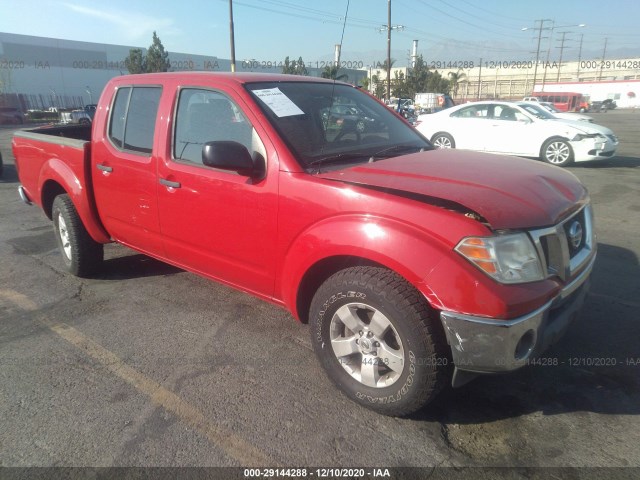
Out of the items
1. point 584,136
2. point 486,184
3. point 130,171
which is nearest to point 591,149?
point 584,136

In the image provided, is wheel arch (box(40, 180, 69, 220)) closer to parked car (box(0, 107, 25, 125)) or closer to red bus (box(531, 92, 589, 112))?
parked car (box(0, 107, 25, 125))

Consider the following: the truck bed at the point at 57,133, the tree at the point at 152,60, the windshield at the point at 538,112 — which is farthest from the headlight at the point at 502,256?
the tree at the point at 152,60

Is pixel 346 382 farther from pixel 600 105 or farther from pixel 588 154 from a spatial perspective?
pixel 600 105

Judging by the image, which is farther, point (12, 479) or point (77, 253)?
point (77, 253)

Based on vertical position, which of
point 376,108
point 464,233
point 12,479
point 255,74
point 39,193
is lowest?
point 12,479

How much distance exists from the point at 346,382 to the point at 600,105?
71.3 meters

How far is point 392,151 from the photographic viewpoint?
330cm

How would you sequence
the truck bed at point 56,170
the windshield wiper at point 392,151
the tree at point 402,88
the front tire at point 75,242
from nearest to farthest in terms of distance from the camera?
the windshield wiper at point 392,151 < the truck bed at point 56,170 < the front tire at point 75,242 < the tree at point 402,88

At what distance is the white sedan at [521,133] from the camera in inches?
440

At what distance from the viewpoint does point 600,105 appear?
6078cm

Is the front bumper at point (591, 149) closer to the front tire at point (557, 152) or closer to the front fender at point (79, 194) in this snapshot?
the front tire at point (557, 152)

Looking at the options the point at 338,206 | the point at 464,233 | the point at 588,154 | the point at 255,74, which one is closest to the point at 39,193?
the point at 255,74

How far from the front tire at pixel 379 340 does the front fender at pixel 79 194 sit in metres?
2.63

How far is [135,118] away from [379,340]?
9.09ft
